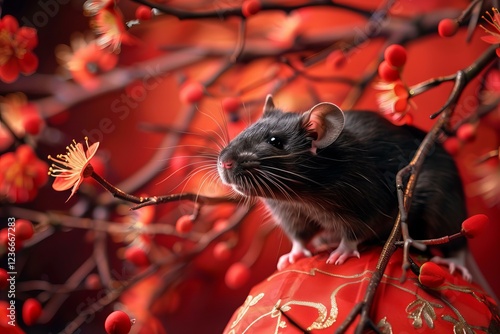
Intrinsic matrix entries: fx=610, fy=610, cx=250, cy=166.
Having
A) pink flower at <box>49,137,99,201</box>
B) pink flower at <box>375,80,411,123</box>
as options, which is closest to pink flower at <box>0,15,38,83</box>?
pink flower at <box>49,137,99,201</box>

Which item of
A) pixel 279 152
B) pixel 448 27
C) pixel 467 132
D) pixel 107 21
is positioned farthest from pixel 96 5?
pixel 467 132

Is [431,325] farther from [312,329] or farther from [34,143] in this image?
[34,143]

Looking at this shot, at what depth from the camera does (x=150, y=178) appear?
89 centimetres

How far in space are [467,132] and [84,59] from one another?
0.54 m

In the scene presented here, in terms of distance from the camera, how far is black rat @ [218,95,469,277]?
59 cm

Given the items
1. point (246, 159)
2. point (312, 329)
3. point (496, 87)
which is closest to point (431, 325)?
point (312, 329)

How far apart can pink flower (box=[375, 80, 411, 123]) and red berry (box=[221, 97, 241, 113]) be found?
0.63 ft

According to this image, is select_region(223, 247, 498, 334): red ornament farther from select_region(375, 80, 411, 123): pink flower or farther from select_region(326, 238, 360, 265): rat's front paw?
select_region(375, 80, 411, 123): pink flower

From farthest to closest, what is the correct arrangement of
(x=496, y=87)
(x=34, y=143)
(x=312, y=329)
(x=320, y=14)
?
1. (x=320, y=14)
2. (x=496, y=87)
3. (x=34, y=143)
4. (x=312, y=329)

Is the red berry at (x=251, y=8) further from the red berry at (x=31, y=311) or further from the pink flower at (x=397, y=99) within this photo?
the red berry at (x=31, y=311)

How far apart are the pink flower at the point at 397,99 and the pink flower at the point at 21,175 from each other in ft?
1.30

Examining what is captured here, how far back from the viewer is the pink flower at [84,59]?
0.84 m

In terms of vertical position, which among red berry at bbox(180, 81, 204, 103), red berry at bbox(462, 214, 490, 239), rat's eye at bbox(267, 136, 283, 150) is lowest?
red berry at bbox(462, 214, 490, 239)

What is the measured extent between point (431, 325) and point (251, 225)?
552 millimetres
